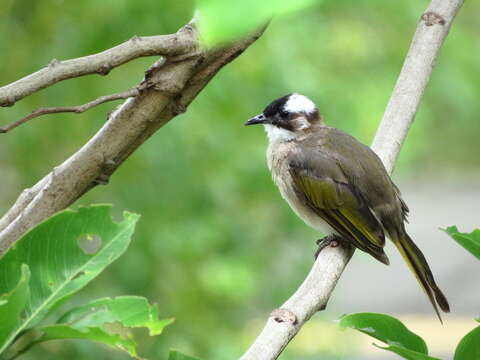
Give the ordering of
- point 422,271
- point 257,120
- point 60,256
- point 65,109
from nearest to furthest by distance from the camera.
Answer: point 65,109
point 60,256
point 422,271
point 257,120

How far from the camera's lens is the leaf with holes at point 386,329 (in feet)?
4.22

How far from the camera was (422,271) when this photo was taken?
8.88ft

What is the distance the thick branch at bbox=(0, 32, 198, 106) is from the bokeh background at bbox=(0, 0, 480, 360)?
7.24 ft

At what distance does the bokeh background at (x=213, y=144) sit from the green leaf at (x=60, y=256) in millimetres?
2086

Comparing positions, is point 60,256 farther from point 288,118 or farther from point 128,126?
point 288,118

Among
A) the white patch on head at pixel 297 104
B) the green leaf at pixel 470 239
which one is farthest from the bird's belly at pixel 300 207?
the green leaf at pixel 470 239

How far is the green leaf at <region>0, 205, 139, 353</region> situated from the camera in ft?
4.56

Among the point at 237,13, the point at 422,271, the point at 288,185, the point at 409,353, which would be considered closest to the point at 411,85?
the point at 422,271

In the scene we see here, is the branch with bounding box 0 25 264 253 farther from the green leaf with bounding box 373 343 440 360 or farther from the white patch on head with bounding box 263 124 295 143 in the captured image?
the white patch on head with bounding box 263 124 295 143

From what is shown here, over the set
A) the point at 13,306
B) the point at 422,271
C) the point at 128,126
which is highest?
the point at 128,126

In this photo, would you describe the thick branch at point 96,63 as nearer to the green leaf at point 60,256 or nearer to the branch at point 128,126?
the branch at point 128,126

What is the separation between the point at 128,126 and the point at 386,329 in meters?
0.55

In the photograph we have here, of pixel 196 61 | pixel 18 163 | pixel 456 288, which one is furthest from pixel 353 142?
pixel 456 288

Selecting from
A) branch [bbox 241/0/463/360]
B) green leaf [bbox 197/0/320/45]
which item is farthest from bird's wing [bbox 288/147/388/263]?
green leaf [bbox 197/0/320/45]
